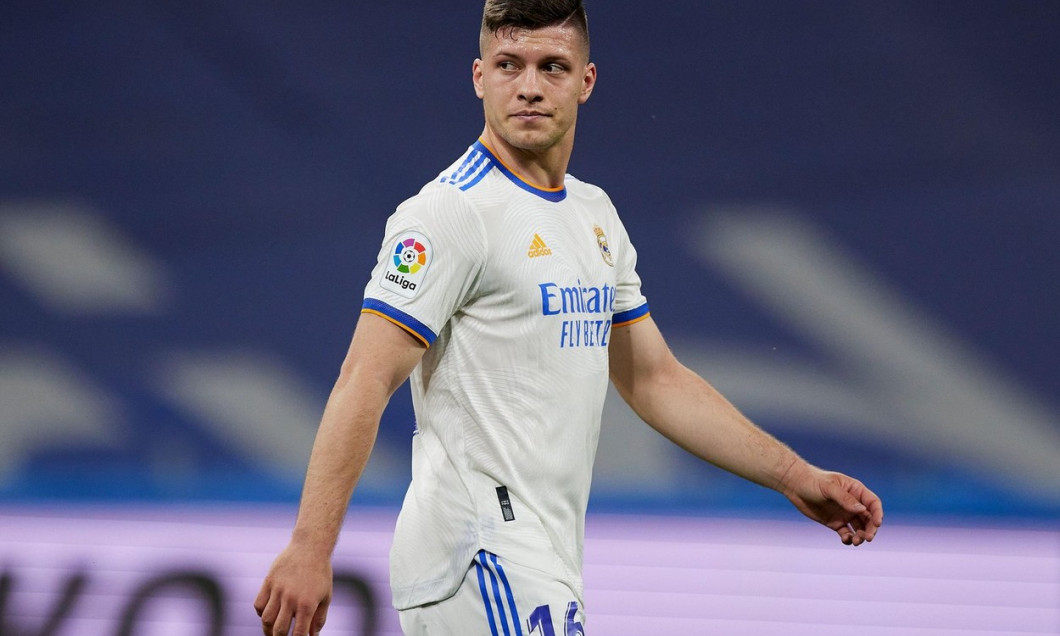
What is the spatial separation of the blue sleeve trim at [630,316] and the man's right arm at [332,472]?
0.63 m

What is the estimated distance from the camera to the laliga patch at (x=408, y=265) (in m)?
1.94

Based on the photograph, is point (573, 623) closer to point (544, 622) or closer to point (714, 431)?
point (544, 622)

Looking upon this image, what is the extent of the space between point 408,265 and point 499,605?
0.57 metres

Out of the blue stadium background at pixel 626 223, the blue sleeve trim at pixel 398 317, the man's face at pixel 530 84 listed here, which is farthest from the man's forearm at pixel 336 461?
the blue stadium background at pixel 626 223

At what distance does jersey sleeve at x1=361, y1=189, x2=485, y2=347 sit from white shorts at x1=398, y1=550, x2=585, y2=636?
15.5 inches

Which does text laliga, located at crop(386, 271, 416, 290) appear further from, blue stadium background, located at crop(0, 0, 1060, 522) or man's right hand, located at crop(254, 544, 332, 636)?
blue stadium background, located at crop(0, 0, 1060, 522)

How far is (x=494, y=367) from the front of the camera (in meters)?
2.04

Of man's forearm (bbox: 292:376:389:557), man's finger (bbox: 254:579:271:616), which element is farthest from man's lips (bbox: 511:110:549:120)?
man's finger (bbox: 254:579:271:616)

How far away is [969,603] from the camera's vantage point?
378 cm

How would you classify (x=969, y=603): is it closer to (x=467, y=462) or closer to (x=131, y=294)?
(x=467, y=462)

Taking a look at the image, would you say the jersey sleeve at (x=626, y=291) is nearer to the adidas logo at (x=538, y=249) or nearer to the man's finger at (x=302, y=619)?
the adidas logo at (x=538, y=249)

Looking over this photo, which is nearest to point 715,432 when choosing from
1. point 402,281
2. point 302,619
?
point 402,281

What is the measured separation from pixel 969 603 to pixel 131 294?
314 cm

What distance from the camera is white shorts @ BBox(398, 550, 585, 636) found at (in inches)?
78.0
